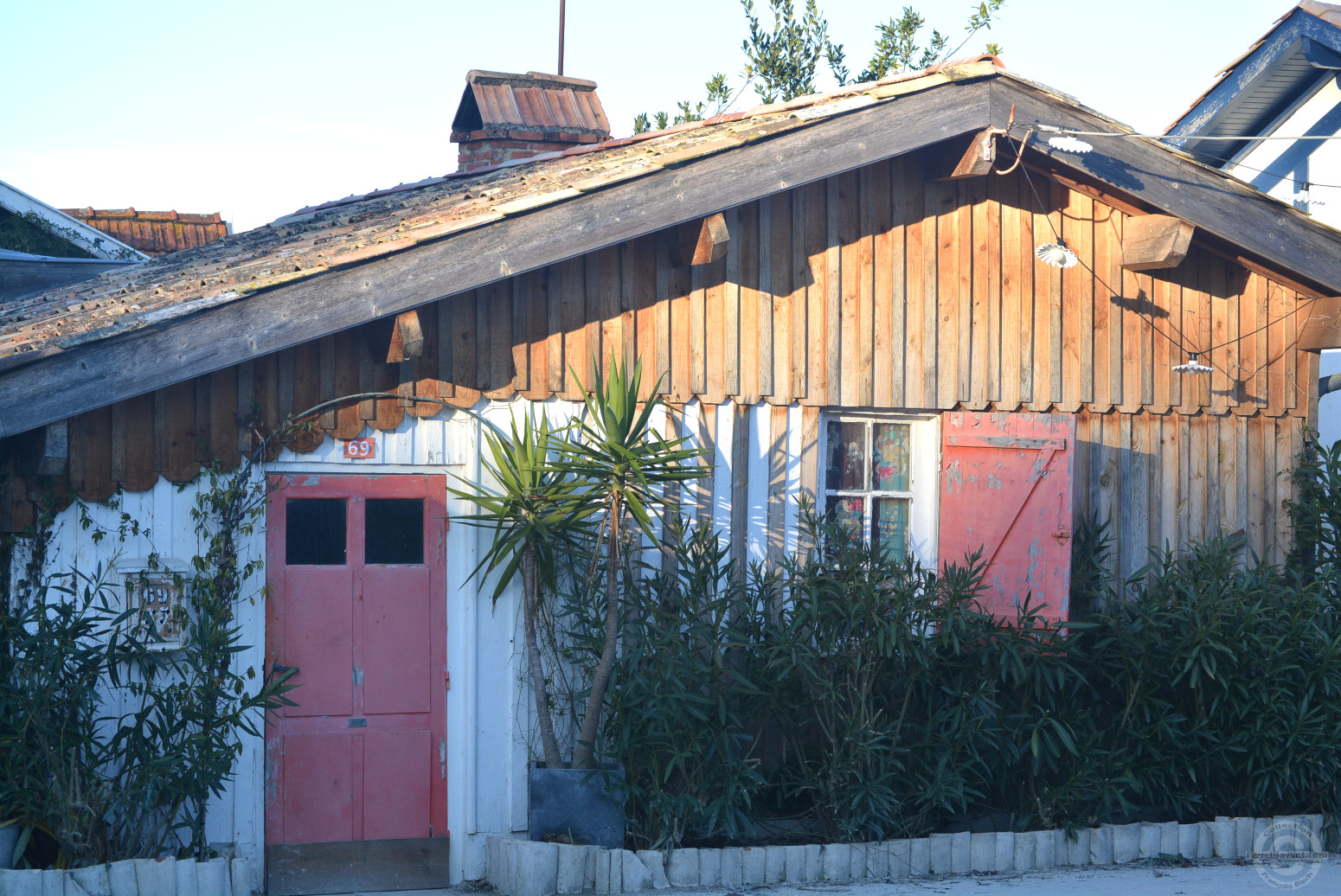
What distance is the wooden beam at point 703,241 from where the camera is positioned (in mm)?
5582

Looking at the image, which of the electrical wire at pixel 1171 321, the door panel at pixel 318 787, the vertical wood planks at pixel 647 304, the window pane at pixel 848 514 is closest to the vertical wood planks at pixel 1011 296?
the electrical wire at pixel 1171 321

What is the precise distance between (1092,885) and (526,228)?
405cm

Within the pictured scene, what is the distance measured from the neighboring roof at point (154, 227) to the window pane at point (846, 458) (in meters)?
8.40

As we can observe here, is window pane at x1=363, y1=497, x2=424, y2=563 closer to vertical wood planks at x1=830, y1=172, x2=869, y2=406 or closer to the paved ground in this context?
the paved ground

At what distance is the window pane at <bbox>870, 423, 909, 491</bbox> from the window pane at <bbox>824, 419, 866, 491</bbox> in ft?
0.26

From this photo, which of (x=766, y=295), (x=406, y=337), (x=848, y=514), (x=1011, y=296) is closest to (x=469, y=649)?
(x=406, y=337)

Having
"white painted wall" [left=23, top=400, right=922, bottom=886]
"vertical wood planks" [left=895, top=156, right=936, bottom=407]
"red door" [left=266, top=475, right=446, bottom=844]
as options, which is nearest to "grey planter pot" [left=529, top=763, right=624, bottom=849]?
"white painted wall" [left=23, top=400, right=922, bottom=886]

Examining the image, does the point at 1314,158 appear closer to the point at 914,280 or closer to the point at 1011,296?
the point at 1011,296

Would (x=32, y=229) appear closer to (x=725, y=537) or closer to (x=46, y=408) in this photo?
(x=46, y=408)

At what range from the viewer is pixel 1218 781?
591 cm

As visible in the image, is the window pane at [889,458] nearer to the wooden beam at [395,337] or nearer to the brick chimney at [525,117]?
the wooden beam at [395,337]

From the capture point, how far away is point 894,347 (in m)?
6.13

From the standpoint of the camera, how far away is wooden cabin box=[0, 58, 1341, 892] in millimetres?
4938

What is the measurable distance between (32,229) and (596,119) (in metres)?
5.87
